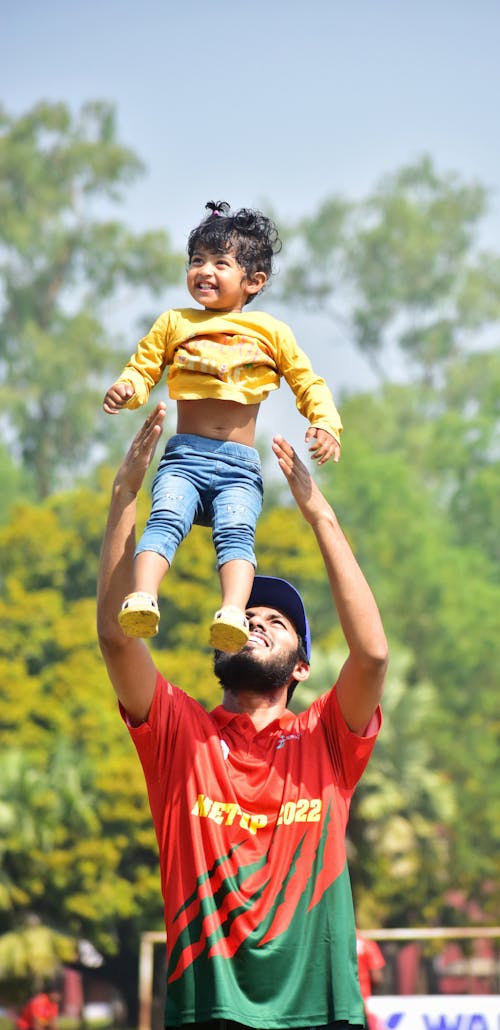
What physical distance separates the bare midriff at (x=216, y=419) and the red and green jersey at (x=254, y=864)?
0.77 meters

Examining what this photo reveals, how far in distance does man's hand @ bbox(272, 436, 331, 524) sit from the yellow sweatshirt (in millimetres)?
119

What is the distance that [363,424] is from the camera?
46.6 meters

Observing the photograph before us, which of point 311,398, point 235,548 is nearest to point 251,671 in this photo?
point 235,548

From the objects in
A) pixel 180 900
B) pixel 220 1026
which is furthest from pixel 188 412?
pixel 220 1026

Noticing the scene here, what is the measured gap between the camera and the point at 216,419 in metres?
4.45

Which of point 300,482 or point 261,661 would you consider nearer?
point 300,482

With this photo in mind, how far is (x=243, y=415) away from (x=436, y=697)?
100 feet

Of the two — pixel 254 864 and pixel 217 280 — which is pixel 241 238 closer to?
pixel 217 280

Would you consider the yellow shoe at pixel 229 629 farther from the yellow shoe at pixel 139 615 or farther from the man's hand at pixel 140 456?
the man's hand at pixel 140 456

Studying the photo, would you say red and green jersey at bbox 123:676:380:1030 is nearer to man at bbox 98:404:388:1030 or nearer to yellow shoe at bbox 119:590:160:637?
man at bbox 98:404:388:1030

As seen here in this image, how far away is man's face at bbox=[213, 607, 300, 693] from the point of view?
445 cm

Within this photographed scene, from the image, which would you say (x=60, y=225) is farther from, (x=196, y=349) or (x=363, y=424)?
(x=196, y=349)

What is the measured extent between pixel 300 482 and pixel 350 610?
395 millimetres

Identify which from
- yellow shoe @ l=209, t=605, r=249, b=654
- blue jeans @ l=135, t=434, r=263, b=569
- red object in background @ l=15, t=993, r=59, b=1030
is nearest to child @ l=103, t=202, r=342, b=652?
blue jeans @ l=135, t=434, r=263, b=569
